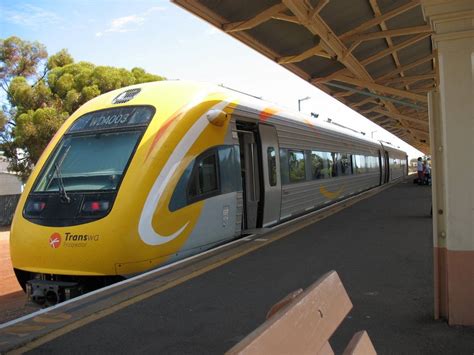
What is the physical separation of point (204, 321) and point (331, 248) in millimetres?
3702

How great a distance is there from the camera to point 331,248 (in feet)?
25.1

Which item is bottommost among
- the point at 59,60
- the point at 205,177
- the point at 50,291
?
the point at 50,291

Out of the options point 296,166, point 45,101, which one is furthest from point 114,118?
point 45,101

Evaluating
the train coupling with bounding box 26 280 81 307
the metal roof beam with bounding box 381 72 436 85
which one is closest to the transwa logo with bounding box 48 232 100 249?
the train coupling with bounding box 26 280 81 307

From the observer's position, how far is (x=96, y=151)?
7000 mm

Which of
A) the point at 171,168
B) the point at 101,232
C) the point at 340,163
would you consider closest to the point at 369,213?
the point at 340,163

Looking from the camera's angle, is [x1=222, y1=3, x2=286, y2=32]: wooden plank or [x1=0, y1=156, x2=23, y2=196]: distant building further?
[x1=0, y1=156, x2=23, y2=196]: distant building

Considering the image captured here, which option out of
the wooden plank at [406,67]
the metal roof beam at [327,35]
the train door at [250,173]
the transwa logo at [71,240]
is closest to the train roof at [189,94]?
the train door at [250,173]

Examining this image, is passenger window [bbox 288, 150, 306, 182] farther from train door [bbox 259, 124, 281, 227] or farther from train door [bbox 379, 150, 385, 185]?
train door [bbox 379, 150, 385, 185]

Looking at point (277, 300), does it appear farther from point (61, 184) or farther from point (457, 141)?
point (61, 184)

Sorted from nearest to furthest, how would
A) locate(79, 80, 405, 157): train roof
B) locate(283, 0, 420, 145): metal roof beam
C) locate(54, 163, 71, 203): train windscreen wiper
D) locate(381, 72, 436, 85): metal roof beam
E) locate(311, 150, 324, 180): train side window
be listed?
locate(54, 163, 71, 203): train windscreen wiper
locate(79, 80, 405, 157): train roof
locate(283, 0, 420, 145): metal roof beam
locate(311, 150, 324, 180): train side window
locate(381, 72, 436, 85): metal roof beam

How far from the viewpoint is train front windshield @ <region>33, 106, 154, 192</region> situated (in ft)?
21.6

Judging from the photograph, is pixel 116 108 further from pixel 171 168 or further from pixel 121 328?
pixel 121 328

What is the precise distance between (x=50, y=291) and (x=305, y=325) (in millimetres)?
4907
